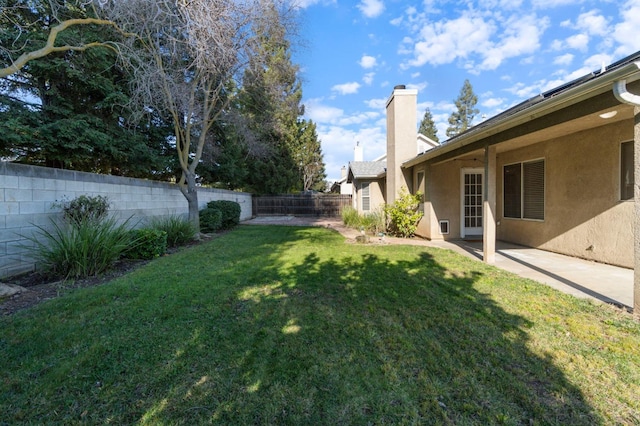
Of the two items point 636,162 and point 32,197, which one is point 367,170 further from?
point 32,197

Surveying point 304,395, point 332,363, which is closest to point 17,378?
point 304,395

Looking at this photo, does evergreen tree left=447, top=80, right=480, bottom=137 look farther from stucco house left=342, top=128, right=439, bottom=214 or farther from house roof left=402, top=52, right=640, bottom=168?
house roof left=402, top=52, right=640, bottom=168

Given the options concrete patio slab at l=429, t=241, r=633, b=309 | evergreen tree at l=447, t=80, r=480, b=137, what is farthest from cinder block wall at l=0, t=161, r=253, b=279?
evergreen tree at l=447, t=80, r=480, b=137

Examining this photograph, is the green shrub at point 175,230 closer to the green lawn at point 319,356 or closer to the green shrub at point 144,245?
the green shrub at point 144,245

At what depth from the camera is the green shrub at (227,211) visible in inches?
469

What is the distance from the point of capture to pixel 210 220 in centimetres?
1082

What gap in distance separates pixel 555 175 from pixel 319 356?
6.96 m

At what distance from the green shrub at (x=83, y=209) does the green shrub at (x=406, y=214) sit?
8153 mm

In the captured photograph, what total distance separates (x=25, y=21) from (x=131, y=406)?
30.5ft

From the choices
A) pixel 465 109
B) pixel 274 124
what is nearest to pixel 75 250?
pixel 274 124

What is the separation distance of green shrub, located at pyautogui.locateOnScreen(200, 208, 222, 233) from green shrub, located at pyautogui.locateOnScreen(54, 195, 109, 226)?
4.53 metres

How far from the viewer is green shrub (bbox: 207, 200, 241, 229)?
11922 mm

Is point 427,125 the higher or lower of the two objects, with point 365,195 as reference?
higher

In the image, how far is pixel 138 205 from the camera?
809cm
